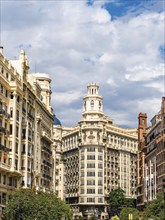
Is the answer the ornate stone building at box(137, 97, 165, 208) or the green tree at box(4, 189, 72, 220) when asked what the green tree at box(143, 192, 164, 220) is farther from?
the ornate stone building at box(137, 97, 165, 208)

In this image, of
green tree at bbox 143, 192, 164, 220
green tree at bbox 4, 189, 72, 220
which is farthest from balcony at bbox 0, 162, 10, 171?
green tree at bbox 143, 192, 164, 220

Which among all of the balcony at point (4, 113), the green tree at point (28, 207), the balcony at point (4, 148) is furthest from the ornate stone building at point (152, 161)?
the balcony at point (4, 148)

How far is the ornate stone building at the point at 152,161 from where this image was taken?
480 ft

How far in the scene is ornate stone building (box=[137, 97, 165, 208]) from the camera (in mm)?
146188

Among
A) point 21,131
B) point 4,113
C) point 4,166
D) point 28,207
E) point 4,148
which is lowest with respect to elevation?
point 28,207

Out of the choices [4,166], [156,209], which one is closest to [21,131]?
[4,166]

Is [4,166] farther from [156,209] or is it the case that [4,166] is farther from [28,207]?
[156,209]

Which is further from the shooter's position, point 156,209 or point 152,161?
point 152,161

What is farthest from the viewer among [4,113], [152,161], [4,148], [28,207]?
[152,161]

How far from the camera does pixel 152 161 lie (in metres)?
165

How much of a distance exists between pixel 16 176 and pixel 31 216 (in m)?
15.4

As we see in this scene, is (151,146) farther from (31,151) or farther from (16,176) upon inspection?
(16,176)

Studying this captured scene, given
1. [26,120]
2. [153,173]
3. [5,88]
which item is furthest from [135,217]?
[5,88]

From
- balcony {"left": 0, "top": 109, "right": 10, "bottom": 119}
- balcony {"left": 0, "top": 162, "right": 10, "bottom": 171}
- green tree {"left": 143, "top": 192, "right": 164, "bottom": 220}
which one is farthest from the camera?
balcony {"left": 0, "top": 109, "right": 10, "bottom": 119}
